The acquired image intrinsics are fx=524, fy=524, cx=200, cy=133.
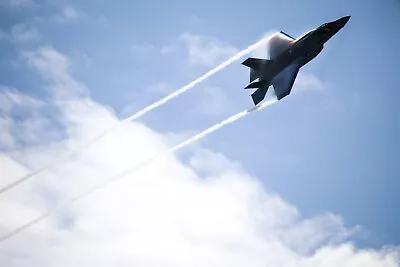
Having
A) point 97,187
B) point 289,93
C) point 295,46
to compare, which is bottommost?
point 97,187

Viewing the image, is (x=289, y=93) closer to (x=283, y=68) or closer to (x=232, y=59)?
(x=283, y=68)

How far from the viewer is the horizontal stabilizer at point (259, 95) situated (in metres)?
62.4

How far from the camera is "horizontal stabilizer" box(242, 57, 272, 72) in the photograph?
60.8 meters

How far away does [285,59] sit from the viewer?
196 ft

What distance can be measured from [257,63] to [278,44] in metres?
3.23

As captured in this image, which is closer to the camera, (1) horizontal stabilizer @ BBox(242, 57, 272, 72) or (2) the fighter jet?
(2) the fighter jet

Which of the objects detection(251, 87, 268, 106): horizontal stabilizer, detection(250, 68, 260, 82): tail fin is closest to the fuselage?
detection(250, 68, 260, 82): tail fin

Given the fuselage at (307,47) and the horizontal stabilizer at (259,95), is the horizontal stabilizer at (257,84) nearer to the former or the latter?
the horizontal stabilizer at (259,95)

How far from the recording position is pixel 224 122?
58.7m

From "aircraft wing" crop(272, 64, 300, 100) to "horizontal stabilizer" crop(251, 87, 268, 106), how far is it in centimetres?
195

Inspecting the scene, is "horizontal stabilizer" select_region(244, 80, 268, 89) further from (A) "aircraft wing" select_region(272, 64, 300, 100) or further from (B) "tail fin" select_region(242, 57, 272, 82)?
(A) "aircraft wing" select_region(272, 64, 300, 100)

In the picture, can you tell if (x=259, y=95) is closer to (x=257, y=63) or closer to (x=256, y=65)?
(x=256, y=65)

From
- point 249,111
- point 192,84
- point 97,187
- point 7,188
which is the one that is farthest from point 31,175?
point 249,111

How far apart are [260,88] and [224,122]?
708cm
